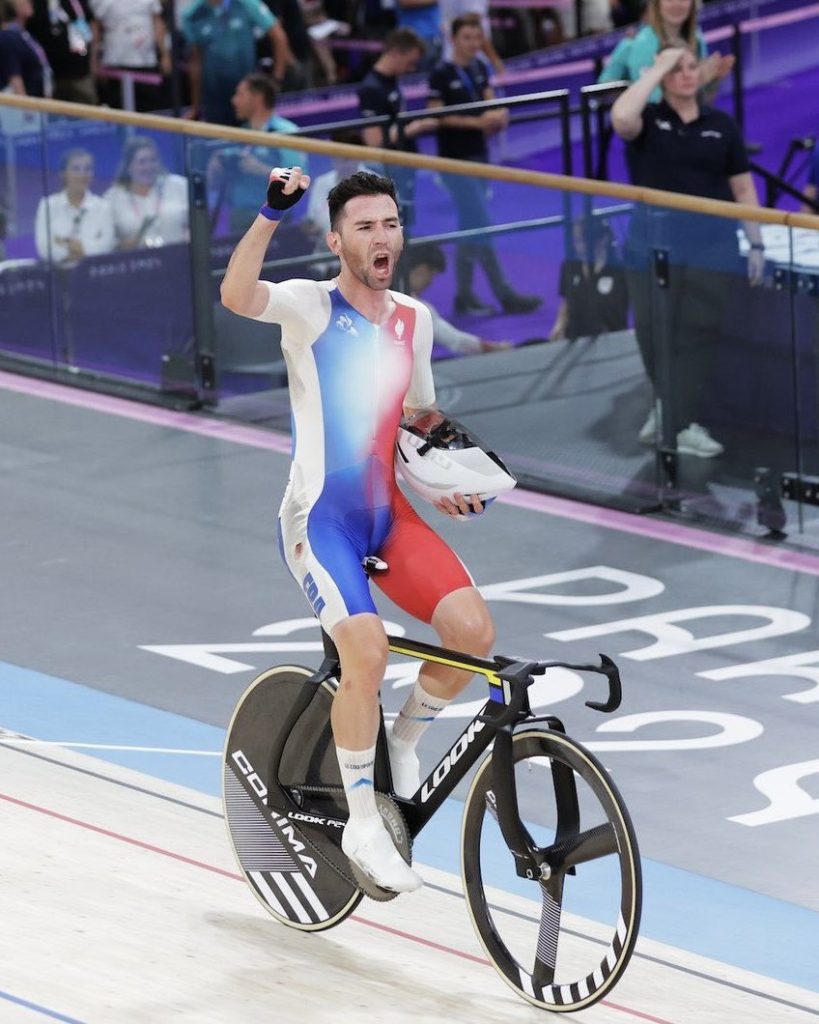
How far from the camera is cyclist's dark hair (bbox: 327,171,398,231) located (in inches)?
212

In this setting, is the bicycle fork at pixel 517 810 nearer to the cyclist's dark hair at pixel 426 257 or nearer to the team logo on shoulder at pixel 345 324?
the team logo on shoulder at pixel 345 324

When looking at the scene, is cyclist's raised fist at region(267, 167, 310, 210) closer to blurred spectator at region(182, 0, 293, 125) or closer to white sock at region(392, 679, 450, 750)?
white sock at region(392, 679, 450, 750)

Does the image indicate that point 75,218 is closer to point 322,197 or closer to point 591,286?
point 322,197

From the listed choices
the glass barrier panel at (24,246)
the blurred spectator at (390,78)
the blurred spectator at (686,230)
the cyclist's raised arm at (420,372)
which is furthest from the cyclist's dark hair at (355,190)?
the blurred spectator at (390,78)

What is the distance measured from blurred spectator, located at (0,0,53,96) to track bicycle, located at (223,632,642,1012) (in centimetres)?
1014

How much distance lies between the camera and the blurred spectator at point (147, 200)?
11.7 metres

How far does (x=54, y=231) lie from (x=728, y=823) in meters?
6.63

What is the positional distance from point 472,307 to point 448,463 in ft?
18.2

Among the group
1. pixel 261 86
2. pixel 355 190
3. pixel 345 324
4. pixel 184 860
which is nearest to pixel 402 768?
pixel 184 860

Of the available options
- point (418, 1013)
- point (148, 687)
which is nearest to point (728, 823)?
point (418, 1013)

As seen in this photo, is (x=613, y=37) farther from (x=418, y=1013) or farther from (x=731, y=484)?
(x=418, y=1013)

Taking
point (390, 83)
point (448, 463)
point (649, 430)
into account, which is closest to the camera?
point (448, 463)

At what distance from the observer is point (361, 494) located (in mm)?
5469

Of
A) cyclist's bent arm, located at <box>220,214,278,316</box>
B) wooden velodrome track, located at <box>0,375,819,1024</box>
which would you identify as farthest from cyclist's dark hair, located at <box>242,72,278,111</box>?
cyclist's bent arm, located at <box>220,214,278,316</box>
